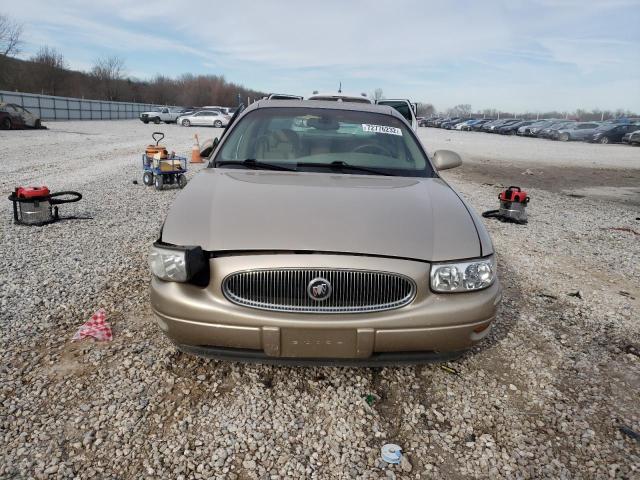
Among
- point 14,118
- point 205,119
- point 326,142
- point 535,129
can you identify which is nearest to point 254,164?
point 326,142

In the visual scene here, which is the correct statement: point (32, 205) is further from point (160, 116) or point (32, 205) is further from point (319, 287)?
point (160, 116)

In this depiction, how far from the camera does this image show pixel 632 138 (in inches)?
1249

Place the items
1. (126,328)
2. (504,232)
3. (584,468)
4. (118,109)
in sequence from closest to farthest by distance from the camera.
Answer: (584,468) < (126,328) < (504,232) < (118,109)

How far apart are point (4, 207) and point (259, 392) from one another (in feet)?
20.4

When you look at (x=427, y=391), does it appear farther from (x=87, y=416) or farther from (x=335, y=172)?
(x=87, y=416)

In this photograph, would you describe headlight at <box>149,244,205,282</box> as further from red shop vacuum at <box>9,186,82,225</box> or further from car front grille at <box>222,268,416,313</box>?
red shop vacuum at <box>9,186,82,225</box>

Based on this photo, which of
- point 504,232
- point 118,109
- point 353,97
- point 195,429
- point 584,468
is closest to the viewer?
point 584,468

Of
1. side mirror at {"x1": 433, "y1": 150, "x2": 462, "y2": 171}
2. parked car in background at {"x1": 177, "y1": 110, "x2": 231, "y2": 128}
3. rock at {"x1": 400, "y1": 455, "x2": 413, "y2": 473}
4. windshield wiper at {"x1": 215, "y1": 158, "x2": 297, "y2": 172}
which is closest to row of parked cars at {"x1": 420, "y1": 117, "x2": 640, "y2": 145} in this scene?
parked car in background at {"x1": 177, "y1": 110, "x2": 231, "y2": 128}

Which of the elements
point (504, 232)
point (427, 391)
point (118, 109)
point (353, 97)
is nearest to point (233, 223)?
point (427, 391)

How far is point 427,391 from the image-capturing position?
275 cm

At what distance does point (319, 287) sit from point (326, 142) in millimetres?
1831

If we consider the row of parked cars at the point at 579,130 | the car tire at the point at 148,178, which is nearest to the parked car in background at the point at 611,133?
the row of parked cars at the point at 579,130

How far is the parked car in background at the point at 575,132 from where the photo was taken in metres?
35.6

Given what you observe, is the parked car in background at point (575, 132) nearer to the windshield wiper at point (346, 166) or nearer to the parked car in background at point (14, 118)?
the parked car in background at point (14, 118)
